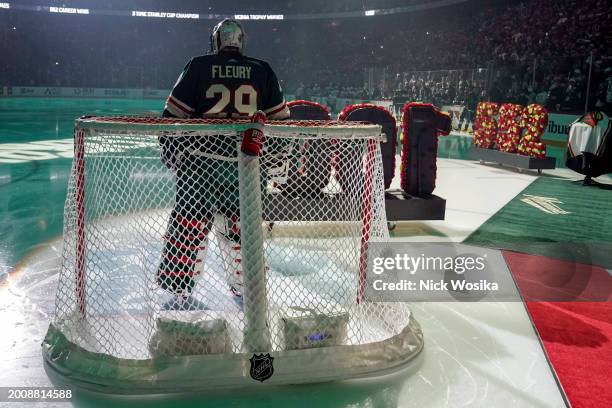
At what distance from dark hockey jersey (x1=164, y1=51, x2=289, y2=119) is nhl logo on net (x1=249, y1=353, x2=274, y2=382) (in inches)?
46.1

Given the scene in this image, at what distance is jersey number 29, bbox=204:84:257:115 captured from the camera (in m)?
2.61

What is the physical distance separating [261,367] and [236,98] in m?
1.29

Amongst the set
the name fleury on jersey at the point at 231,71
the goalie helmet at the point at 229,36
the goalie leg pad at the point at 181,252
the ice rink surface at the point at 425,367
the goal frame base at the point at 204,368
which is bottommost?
the ice rink surface at the point at 425,367

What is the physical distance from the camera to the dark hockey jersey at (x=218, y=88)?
8.51 feet

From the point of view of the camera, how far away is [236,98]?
2641 mm

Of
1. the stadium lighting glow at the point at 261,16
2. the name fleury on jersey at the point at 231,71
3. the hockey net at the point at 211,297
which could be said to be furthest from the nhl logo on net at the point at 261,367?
the stadium lighting glow at the point at 261,16

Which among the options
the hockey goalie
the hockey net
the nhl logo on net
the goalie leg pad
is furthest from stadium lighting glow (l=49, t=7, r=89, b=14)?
the nhl logo on net

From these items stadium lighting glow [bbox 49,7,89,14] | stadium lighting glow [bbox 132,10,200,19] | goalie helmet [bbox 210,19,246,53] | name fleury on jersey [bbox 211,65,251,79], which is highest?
stadium lighting glow [bbox 132,10,200,19]

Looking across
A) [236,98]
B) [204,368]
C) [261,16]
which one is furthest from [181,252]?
[261,16]

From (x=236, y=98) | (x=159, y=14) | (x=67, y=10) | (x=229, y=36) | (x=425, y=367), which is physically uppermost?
(x=159, y=14)

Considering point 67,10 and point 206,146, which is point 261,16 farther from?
point 206,146

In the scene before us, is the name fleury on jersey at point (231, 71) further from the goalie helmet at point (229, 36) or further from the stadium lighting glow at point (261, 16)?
the stadium lighting glow at point (261, 16)

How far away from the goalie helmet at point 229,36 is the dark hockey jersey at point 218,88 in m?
0.05

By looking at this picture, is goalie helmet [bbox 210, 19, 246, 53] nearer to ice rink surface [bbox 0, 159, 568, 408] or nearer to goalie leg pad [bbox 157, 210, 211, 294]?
goalie leg pad [bbox 157, 210, 211, 294]
